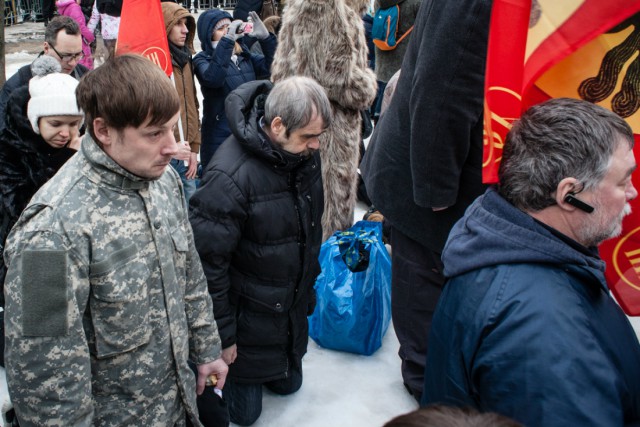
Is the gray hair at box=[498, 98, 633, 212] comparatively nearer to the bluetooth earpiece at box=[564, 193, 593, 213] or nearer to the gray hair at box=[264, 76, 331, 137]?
the bluetooth earpiece at box=[564, 193, 593, 213]

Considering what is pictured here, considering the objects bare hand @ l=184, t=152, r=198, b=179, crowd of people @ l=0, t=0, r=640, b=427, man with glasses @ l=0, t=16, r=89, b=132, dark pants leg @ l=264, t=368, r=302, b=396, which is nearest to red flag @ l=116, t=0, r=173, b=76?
man with glasses @ l=0, t=16, r=89, b=132

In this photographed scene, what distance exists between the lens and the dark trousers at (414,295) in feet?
9.60

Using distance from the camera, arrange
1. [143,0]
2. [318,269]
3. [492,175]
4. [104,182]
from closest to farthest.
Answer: [104,182]
[492,175]
[318,269]
[143,0]

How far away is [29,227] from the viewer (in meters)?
1.66

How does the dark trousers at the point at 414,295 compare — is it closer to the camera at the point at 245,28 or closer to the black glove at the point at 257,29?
the camera at the point at 245,28

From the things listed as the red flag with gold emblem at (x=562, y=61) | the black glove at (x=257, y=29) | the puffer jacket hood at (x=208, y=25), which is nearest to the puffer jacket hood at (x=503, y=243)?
the red flag with gold emblem at (x=562, y=61)

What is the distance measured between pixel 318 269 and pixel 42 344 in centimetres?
164

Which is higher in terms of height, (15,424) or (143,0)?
(143,0)

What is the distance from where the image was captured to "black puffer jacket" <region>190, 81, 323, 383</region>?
2594 millimetres

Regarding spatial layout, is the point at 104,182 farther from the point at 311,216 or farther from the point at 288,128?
the point at 311,216

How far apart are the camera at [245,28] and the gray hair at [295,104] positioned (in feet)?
8.41

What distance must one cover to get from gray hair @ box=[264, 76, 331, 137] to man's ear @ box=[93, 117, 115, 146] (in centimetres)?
99

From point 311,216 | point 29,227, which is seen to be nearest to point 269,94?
point 311,216

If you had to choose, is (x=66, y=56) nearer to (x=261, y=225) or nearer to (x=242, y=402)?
(x=261, y=225)
